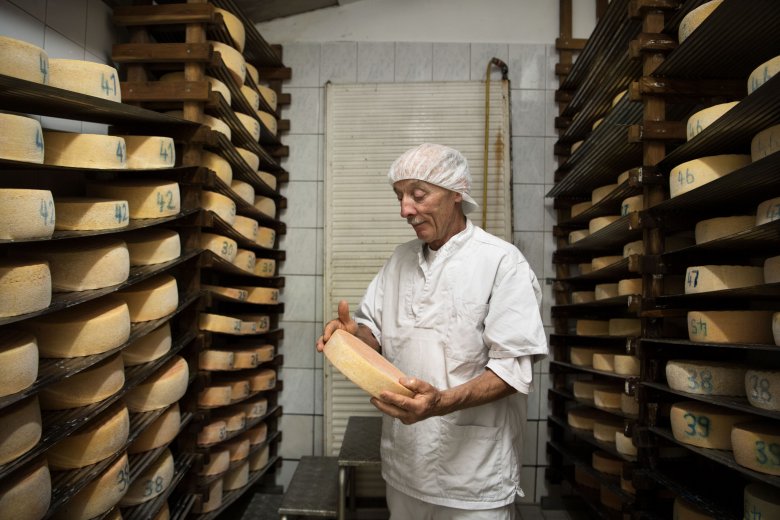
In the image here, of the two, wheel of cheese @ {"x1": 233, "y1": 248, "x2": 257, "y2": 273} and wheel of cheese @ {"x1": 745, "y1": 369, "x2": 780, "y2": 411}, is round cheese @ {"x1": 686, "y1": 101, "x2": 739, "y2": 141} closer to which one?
wheel of cheese @ {"x1": 745, "y1": 369, "x2": 780, "y2": 411}

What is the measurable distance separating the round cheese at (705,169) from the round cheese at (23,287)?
5.77ft

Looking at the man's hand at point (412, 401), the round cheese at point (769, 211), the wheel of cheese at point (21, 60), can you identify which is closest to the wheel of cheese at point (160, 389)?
the man's hand at point (412, 401)

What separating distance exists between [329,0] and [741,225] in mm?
2438

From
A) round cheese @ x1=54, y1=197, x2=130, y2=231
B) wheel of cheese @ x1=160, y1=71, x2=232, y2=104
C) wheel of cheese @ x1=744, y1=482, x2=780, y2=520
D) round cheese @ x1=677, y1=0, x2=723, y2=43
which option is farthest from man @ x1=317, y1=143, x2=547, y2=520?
wheel of cheese @ x1=160, y1=71, x2=232, y2=104

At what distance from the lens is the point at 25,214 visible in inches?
48.3

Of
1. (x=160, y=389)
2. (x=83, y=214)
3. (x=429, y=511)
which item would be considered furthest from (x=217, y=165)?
(x=429, y=511)

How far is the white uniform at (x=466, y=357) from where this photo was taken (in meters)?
1.55

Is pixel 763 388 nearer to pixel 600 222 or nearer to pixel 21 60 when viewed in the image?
pixel 600 222

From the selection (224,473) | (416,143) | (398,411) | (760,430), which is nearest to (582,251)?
(416,143)

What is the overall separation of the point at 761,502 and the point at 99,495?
169 centimetres

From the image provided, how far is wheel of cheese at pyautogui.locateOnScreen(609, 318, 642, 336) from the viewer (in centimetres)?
222

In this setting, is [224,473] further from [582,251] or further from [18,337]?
[582,251]

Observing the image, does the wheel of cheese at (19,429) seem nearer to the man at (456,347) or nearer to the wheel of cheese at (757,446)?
the man at (456,347)

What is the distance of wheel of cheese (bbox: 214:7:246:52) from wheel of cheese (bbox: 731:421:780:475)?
2.30m
